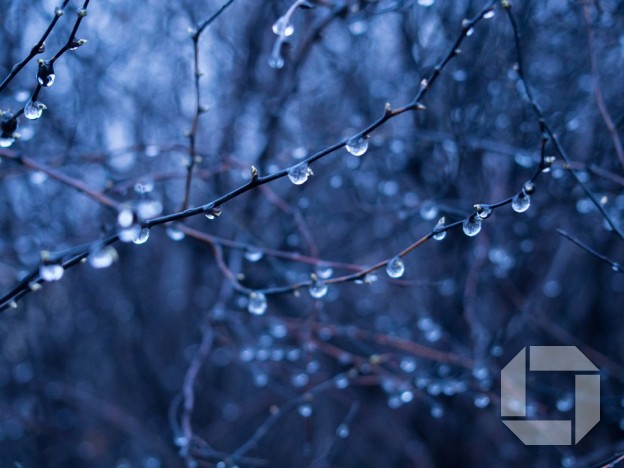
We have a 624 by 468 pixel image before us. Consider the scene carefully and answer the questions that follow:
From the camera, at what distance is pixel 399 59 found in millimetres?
3357

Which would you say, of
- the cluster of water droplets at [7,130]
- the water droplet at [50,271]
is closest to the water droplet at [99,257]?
the water droplet at [50,271]

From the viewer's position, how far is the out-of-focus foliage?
2469 mm

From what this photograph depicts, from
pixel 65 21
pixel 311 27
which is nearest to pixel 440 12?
pixel 311 27

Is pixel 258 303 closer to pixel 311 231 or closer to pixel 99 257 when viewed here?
pixel 99 257

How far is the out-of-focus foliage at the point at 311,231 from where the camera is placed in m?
2.47

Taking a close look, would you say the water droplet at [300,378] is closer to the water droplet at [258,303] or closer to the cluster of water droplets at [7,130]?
the water droplet at [258,303]

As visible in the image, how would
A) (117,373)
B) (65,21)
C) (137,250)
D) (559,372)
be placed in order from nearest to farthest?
(65,21)
(559,372)
(137,250)
(117,373)

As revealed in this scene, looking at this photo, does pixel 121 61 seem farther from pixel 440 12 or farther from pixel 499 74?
pixel 499 74

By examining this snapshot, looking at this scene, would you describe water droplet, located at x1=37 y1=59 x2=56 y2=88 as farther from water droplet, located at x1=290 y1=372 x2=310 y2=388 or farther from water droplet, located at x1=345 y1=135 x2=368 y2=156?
water droplet, located at x1=290 y1=372 x2=310 y2=388

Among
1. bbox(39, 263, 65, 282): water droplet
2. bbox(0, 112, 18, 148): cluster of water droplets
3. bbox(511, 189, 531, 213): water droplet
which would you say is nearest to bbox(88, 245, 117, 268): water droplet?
bbox(39, 263, 65, 282): water droplet

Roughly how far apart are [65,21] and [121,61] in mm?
690

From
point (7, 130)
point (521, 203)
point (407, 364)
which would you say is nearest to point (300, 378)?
point (407, 364)

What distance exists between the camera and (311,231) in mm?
3289

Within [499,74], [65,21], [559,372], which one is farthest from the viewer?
[559,372]
